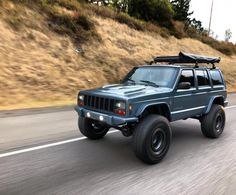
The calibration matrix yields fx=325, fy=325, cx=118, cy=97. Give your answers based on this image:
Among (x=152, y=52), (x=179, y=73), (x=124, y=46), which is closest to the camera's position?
(x=179, y=73)

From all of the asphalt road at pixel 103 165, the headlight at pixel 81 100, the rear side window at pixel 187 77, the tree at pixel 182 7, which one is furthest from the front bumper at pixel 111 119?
the tree at pixel 182 7

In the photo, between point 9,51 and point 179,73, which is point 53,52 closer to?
point 9,51

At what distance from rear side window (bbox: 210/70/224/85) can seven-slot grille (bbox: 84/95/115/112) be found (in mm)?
3554

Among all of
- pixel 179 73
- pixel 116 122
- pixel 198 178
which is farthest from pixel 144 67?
pixel 198 178

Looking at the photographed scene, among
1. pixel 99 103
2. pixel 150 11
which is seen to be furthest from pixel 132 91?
pixel 150 11

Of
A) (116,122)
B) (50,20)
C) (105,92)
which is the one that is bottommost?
(116,122)

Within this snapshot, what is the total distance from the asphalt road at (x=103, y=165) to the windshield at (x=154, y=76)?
1440 mm

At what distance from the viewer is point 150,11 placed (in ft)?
115

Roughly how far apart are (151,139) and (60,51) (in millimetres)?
14574

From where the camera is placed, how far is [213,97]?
8336 millimetres

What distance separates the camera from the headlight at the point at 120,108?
5910 mm

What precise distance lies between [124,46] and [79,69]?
24.2 feet

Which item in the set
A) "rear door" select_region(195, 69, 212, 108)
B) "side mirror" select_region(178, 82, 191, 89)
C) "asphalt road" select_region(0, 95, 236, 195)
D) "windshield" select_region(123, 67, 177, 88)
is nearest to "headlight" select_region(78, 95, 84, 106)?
"asphalt road" select_region(0, 95, 236, 195)

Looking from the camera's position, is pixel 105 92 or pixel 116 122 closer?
pixel 116 122
